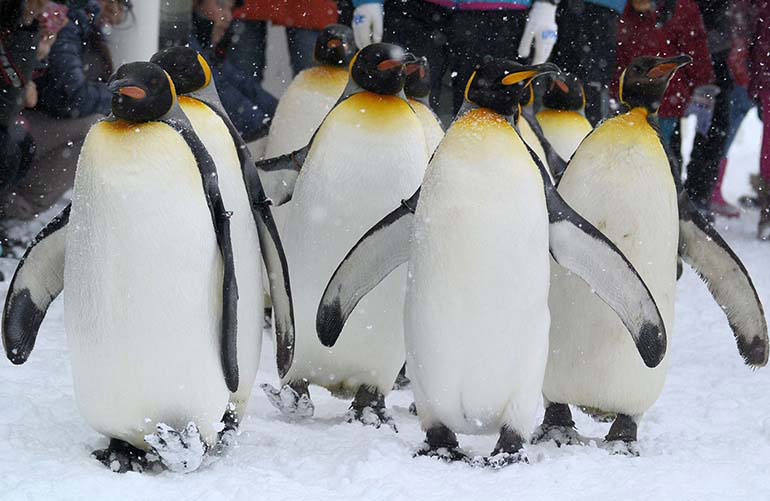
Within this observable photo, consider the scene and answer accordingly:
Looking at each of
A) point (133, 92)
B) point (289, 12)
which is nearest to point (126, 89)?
point (133, 92)

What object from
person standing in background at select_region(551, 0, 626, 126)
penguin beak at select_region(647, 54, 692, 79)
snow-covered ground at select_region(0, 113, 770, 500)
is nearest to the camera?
snow-covered ground at select_region(0, 113, 770, 500)

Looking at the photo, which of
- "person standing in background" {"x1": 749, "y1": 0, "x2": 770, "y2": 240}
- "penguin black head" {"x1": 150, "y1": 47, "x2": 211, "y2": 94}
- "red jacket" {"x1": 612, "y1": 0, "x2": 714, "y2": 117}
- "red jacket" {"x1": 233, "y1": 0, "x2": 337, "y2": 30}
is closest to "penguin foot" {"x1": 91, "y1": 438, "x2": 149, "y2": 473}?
"penguin black head" {"x1": 150, "y1": 47, "x2": 211, "y2": 94}

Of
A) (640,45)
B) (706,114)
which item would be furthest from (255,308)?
(706,114)

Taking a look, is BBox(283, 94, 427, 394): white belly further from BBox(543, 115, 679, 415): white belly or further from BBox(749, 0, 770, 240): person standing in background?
BBox(749, 0, 770, 240): person standing in background

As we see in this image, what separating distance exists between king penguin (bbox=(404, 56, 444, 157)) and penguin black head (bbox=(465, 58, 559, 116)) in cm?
65

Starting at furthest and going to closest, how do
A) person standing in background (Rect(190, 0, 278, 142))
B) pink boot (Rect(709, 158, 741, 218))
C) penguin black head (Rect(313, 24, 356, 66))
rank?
pink boot (Rect(709, 158, 741, 218))
person standing in background (Rect(190, 0, 278, 142))
penguin black head (Rect(313, 24, 356, 66))

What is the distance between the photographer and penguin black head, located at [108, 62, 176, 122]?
2.38 meters

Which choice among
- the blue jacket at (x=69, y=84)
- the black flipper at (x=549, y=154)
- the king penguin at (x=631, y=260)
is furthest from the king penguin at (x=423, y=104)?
the blue jacket at (x=69, y=84)

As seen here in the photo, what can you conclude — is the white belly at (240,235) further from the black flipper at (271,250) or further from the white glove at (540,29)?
the white glove at (540,29)

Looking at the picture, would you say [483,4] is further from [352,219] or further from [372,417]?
[372,417]

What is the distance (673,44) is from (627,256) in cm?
353

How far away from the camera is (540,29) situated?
456 cm

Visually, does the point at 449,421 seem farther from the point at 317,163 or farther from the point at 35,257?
the point at 35,257

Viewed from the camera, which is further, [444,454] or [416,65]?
[416,65]
